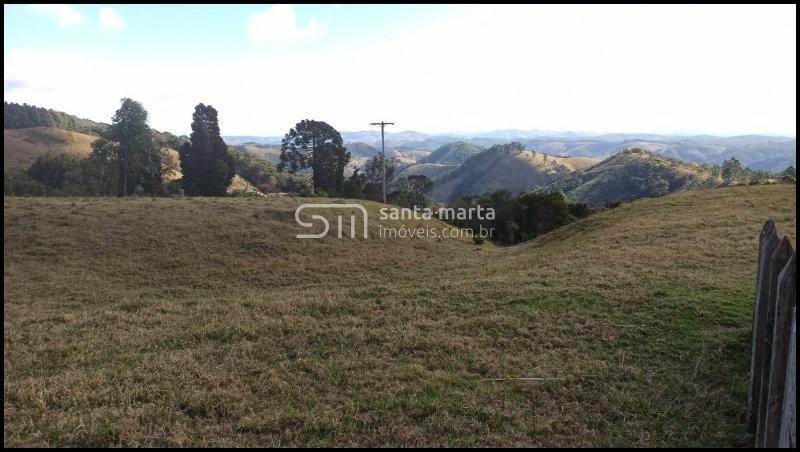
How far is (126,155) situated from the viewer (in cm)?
3675

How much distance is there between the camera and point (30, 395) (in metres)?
4.26

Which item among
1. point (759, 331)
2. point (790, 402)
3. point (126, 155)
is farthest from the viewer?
point (126, 155)

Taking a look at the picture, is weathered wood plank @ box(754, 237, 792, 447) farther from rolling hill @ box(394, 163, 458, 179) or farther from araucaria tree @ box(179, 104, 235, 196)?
rolling hill @ box(394, 163, 458, 179)

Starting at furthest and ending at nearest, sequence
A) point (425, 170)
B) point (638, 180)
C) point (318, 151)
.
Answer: point (425, 170) < point (638, 180) < point (318, 151)

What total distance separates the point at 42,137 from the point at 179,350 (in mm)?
68926

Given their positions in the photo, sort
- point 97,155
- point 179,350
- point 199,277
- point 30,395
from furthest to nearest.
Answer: point 97,155 → point 199,277 → point 179,350 → point 30,395

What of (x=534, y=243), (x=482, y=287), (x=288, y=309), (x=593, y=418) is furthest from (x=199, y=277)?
(x=534, y=243)

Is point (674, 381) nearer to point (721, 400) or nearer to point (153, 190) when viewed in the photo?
point (721, 400)

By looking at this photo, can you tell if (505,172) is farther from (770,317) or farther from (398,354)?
(770,317)

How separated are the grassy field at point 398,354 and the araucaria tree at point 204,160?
27875mm

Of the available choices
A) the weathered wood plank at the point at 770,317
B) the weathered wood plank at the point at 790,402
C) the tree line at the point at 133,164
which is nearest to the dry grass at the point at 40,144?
the tree line at the point at 133,164

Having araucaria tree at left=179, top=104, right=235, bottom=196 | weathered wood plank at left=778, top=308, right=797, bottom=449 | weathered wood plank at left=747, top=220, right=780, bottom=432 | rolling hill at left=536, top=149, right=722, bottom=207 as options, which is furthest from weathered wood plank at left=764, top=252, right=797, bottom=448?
rolling hill at left=536, top=149, right=722, bottom=207

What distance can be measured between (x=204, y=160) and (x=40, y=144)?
103 feet

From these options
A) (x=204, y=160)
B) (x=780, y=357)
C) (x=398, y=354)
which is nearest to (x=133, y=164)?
(x=204, y=160)
